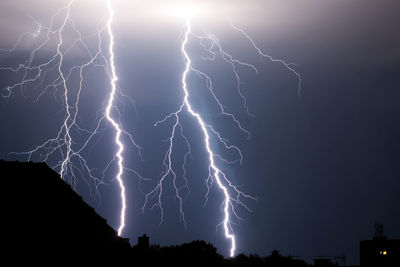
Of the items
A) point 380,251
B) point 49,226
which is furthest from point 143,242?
point 380,251

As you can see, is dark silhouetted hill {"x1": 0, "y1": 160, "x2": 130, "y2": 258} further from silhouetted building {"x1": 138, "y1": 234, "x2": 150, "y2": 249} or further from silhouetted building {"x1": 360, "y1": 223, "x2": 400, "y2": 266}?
silhouetted building {"x1": 360, "y1": 223, "x2": 400, "y2": 266}

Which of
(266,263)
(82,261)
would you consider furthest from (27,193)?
(266,263)

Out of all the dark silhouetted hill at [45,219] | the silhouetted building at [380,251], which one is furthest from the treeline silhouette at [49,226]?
the silhouetted building at [380,251]

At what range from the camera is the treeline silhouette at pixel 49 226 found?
57.2 feet

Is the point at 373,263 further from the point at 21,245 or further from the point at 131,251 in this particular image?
the point at 21,245

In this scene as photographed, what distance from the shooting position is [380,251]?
4144 cm

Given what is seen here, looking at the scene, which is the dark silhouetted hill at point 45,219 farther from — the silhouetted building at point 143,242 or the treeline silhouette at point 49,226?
the silhouetted building at point 143,242

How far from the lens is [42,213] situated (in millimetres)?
18188

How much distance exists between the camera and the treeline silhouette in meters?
17.4

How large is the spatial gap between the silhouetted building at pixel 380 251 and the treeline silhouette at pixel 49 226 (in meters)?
22.5

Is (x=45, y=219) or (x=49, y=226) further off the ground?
(x=45, y=219)

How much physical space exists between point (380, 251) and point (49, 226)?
2699cm

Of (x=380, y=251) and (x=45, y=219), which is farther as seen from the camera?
(x=380, y=251)

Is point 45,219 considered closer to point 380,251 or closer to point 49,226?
point 49,226
